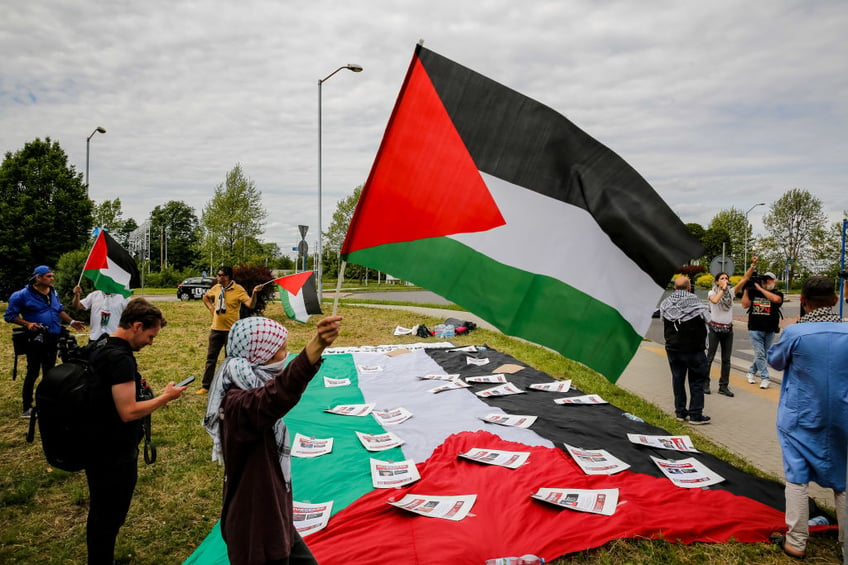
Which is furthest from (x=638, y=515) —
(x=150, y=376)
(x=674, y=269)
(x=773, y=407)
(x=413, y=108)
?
(x=150, y=376)

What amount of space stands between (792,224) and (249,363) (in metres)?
63.1

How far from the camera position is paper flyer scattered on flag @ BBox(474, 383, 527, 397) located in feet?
23.7

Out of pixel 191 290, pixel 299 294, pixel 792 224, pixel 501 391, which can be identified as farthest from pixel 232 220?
pixel 792 224

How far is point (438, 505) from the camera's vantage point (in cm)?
388

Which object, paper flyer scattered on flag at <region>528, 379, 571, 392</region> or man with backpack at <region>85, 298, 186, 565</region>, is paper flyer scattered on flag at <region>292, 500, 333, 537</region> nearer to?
man with backpack at <region>85, 298, 186, 565</region>

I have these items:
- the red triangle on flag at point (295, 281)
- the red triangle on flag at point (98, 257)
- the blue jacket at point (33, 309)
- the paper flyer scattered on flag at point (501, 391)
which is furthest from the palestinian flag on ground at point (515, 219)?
the red triangle on flag at point (295, 281)

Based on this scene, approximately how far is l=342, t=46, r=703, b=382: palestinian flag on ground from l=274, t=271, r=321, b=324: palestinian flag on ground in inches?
355

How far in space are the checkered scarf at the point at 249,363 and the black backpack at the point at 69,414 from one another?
3.14 ft

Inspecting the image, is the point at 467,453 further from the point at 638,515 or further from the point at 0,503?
the point at 0,503

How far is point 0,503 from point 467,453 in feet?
14.1

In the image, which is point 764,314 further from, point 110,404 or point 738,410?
point 110,404

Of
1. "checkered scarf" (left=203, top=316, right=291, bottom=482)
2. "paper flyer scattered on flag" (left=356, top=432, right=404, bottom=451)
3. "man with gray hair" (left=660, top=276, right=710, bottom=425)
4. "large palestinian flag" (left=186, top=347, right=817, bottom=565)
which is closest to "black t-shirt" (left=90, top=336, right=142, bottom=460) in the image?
"checkered scarf" (left=203, top=316, right=291, bottom=482)

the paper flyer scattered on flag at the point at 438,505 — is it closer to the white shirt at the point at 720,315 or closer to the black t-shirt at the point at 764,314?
the white shirt at the point at 720,315

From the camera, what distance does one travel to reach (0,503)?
14.3 ft
